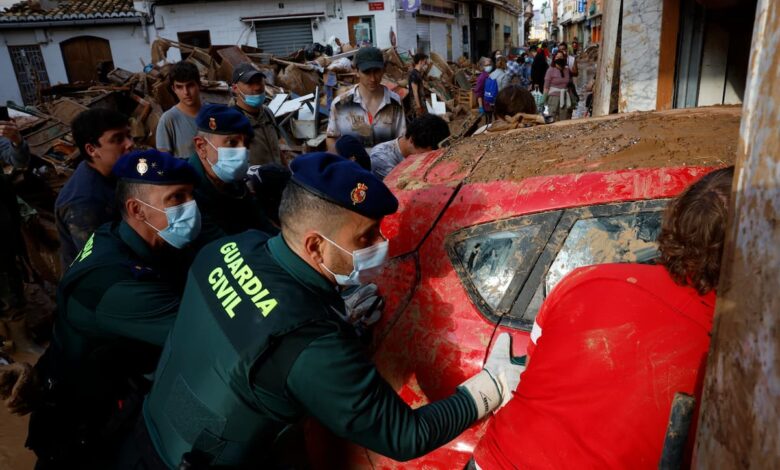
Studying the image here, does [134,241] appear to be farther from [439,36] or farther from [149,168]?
[439,36]

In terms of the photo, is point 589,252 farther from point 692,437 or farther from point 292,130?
point 292,130

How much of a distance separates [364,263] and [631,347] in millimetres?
856

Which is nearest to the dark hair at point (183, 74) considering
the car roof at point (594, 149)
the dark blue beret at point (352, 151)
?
the dark blue beret at point (352, 151)

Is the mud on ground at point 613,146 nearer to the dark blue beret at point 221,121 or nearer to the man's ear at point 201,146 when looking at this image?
the dark blue beret at point 221,121

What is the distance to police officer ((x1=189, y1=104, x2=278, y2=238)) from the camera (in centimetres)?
302

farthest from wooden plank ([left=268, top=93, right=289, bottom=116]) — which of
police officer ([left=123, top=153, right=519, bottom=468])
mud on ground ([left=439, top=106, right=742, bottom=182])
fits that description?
police officer ([left=123, top=153, right=519, bottom=468])

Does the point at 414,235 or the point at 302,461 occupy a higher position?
the point at 414,235

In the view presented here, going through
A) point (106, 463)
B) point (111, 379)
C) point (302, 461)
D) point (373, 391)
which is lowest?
point (302, 461)

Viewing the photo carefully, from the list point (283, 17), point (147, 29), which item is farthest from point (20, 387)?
point (147, 29)

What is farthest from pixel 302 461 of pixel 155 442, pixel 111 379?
pixel 111 379

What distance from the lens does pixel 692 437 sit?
3.52ft

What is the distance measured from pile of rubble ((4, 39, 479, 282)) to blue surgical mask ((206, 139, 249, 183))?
1607 millimetres

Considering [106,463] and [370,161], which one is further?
[370,161]

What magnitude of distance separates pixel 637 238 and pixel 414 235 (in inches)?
33.0
